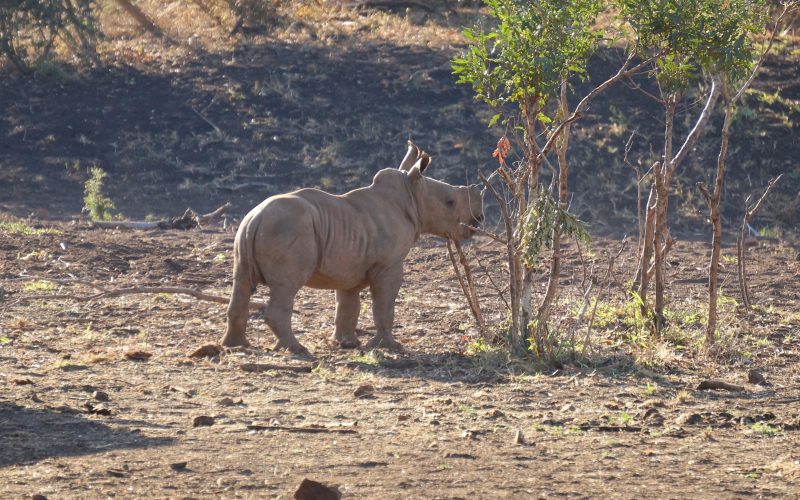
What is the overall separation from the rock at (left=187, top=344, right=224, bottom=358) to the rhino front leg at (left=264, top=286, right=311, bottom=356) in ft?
1.60

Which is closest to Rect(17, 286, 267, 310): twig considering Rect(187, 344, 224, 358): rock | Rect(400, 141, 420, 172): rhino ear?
Rect(187, 344, 224, 358): rock

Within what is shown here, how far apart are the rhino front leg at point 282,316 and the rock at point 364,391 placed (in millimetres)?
1696

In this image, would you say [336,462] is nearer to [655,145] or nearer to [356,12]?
[655,145]

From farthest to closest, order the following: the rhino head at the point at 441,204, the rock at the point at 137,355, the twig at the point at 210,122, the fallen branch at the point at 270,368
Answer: the twig at the point at 210,122 < the rhino head at the point at 441,204 < the rock at the point at 137,355 < the fallen branch at the point at 270,368

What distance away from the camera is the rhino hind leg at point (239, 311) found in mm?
10266

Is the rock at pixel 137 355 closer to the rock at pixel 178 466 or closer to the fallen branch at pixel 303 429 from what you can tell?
the fallen branch at pixel 303 429

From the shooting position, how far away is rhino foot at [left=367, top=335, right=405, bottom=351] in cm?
1051

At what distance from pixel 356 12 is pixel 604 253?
12.0 meters

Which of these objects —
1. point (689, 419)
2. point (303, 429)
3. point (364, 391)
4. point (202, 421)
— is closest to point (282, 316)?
point (364, 391)

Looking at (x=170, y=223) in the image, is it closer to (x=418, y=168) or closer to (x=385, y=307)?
(x=418, y=168)

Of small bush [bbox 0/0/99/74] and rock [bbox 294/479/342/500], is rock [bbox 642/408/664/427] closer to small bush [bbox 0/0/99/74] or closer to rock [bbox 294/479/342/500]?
rock [bbox 294/479/342/500]

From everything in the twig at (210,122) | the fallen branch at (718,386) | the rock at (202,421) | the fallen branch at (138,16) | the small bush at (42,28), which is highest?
the fallen branch at (138,16)

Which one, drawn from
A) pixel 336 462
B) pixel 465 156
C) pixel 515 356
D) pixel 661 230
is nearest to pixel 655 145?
pixel 465 156

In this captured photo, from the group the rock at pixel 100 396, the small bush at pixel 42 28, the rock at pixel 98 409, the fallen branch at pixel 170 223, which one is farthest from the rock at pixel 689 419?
the small bush at pixel 42 28
